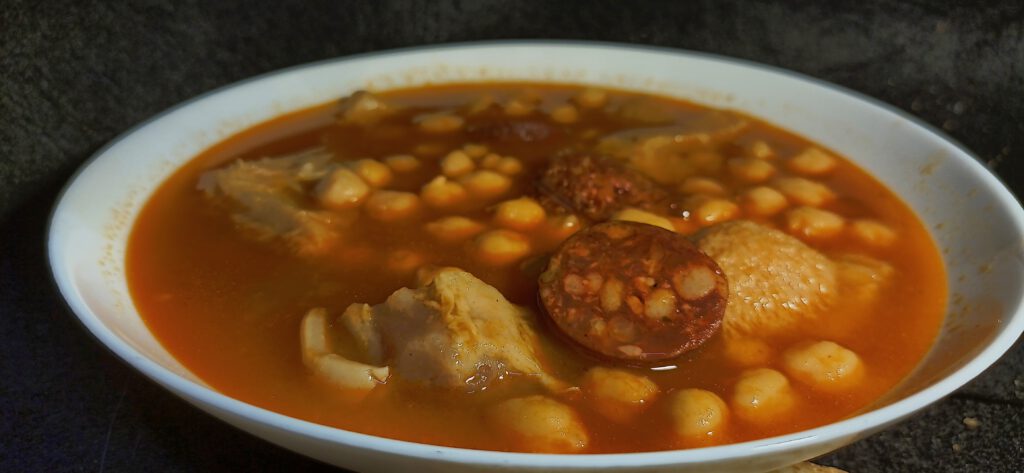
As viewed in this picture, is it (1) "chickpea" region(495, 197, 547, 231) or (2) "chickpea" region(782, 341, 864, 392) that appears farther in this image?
(1) "chickpea" region(495, 197, 547, 231)

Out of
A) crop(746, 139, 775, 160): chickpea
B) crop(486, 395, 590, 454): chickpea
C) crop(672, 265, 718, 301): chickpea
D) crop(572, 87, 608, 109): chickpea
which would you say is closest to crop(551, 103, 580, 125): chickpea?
crop(572, 87, 608, 109): chickpea

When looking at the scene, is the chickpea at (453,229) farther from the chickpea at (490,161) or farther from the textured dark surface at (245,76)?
the textured dark surface at (245,76)

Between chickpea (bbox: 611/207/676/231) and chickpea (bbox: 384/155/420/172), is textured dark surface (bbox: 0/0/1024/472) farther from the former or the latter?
chickpea (bbox: 384/155/420/172)

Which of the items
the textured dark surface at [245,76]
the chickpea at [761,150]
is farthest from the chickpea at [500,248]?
the chickpea at [761,150]

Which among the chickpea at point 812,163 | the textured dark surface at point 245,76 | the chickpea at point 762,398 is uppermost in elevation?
the chickpea at point 762,398

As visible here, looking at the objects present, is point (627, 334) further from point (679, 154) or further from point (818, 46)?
point (818, 46)
